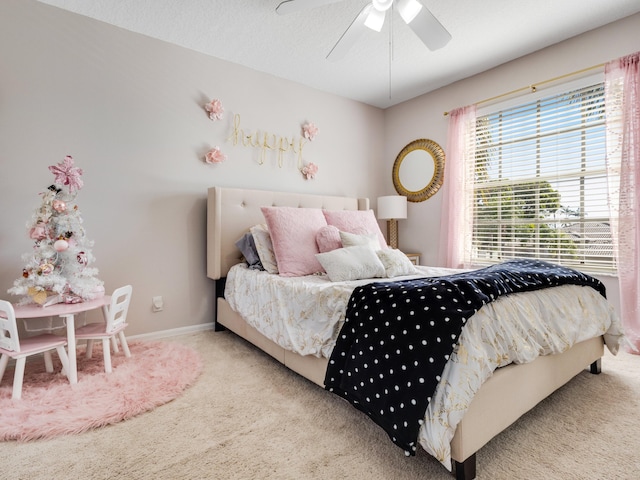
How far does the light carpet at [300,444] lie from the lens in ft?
4.10

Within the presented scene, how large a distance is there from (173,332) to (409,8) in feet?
9.39

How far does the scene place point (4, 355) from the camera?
1.82 meters

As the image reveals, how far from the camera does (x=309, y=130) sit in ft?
11.7

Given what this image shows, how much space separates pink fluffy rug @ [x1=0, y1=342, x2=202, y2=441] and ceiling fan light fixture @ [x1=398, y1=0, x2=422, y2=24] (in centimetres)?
Result: 242

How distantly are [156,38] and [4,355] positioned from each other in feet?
8.06

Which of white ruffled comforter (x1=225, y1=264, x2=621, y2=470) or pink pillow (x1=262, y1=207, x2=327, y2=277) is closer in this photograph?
white ruffled comforter (x1=225, y1=264, x2=621, y2=470)

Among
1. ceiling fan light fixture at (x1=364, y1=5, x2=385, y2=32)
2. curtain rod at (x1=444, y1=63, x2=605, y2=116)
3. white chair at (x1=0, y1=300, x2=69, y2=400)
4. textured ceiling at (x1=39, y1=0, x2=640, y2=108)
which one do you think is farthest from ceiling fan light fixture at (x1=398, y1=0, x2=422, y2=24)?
white chair at (x1=0, y1=300, x2=69, y2=400)

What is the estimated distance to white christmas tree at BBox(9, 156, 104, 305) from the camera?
6.39 ft

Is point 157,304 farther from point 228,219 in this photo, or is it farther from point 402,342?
point 402,342

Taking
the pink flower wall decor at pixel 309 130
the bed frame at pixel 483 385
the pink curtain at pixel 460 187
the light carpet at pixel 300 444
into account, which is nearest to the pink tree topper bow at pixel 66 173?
the bed frame at pixel 483 385

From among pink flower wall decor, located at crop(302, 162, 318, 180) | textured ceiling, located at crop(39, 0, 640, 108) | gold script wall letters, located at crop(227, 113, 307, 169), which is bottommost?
pink flower wall decor, located at crop(302, 162, 318, 180)

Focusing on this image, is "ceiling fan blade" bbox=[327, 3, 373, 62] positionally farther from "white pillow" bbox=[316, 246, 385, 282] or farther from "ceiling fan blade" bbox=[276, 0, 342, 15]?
"white pillow" bbox=[316, 246, 385, 282]

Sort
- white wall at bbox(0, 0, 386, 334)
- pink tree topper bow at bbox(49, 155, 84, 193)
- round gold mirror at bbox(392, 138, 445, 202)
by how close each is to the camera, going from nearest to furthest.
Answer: pink tree topper bow at bbox(49, 155, 84, 193), white wall at bbox(0, 0, 386, 334), round gold mirror at bbox(392, 138, 445, 202)

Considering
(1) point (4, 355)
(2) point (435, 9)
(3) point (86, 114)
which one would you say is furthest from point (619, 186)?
(1) point (4, 355)
